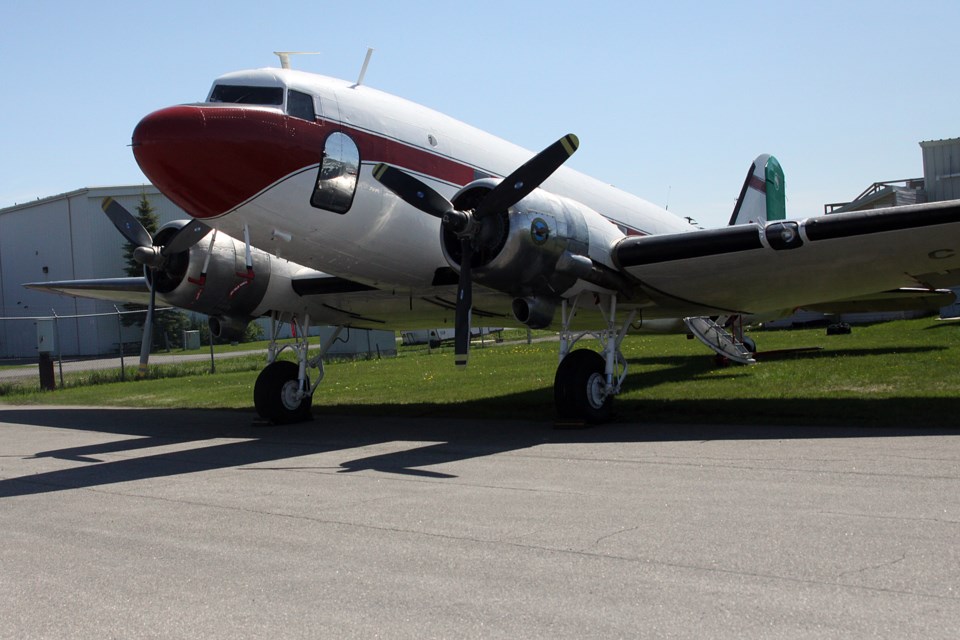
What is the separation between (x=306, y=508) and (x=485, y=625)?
3437 millimetres

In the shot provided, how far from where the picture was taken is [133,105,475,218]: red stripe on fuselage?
34.2 feet

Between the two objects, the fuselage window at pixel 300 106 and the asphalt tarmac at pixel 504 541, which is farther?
the fuselage window at pixel 300 106

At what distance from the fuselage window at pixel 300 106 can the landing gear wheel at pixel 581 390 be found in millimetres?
4730

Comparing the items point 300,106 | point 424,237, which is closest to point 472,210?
point 424,237

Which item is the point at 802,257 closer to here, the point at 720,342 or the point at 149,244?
the point at 720,342

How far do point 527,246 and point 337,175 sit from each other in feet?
8.48

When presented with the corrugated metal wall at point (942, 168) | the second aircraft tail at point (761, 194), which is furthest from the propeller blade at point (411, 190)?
the corrugated metal wall at point (942, 168)

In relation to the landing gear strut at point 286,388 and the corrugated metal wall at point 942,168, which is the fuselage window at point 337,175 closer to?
the landing gear strut at point 286,388

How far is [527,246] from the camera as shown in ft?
37.3

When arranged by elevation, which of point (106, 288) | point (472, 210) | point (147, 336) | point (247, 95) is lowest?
point (147, 336)

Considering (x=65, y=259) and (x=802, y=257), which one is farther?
(x=65, y=259)

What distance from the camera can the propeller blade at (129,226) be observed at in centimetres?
1421

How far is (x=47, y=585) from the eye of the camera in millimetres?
5312

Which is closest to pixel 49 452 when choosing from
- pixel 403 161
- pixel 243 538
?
pixel 403 161
